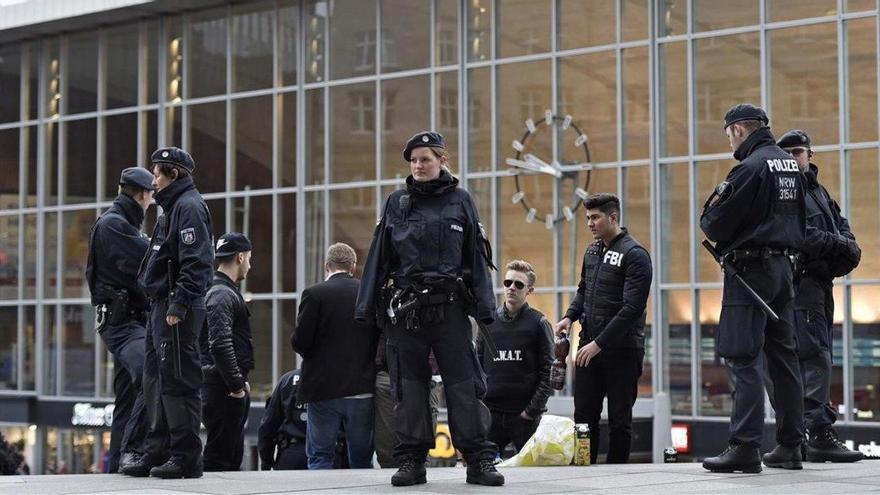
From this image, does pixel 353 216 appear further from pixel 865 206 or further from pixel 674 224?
pixel 865 206

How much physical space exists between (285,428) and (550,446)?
2443 millimetres

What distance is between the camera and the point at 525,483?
8.57 meters

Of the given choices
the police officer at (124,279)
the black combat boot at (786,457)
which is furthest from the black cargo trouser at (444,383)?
the police officer at (124,279)

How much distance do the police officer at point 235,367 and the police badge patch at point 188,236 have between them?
6.87 feet

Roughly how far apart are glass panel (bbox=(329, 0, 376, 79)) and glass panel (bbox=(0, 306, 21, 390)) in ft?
30.9

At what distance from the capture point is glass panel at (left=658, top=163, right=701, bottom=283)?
22.8 meters

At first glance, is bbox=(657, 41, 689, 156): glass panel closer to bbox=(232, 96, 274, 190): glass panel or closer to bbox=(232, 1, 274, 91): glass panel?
bbox=(232, 96, 274, 190): glass panel

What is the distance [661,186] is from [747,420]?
48.0ft

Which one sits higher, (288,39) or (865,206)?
(288,39)

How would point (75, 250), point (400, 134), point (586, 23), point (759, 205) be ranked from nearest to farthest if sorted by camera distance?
point (759, 205) < point (586, 23) < point (400, 134) < point (75, 250)

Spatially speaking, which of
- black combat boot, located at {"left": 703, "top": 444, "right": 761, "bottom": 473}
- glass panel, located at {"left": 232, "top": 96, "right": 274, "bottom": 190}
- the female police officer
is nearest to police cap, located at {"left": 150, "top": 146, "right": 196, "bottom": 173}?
the female police officer

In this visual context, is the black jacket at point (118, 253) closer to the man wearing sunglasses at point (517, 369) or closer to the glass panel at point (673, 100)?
the man wearing sunglasses at point (517, 369)

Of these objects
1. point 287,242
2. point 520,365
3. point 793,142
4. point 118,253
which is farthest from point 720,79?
point 118,253

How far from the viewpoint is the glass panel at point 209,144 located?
2842cm
